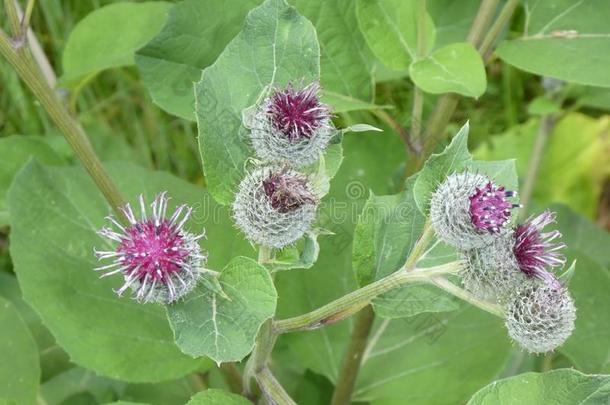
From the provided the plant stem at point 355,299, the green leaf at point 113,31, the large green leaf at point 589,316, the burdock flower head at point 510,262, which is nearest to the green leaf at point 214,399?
the plant stem at point 355,299

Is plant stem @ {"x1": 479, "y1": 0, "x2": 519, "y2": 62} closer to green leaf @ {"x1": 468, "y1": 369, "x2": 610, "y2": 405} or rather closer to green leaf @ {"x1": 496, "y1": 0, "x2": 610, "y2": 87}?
green leaf @ {"x1": 496, "y1": 0, "x2": 610, "y2": 87}

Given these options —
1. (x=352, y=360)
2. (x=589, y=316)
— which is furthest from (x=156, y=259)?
(x=589, y=316)

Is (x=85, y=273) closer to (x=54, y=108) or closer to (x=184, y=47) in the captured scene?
(x=54, y=108)

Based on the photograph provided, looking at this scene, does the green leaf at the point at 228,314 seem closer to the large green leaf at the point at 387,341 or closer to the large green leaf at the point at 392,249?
the large green leaf at the point at 392,249

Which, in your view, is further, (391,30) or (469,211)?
(391,30)

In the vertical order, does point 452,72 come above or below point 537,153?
above

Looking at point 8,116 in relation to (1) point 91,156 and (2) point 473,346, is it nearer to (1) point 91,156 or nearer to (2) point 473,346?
(1) point 91,156

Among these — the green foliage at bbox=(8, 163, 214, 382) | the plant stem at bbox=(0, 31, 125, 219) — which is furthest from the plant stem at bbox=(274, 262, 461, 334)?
the green foliage at bbox=(8, 163, 214, 382)

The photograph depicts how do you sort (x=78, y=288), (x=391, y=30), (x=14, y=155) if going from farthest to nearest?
(x=14, y=155), (x=78, y=288), (x=391, y=30)

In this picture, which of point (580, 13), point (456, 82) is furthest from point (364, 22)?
point (580, 13)
